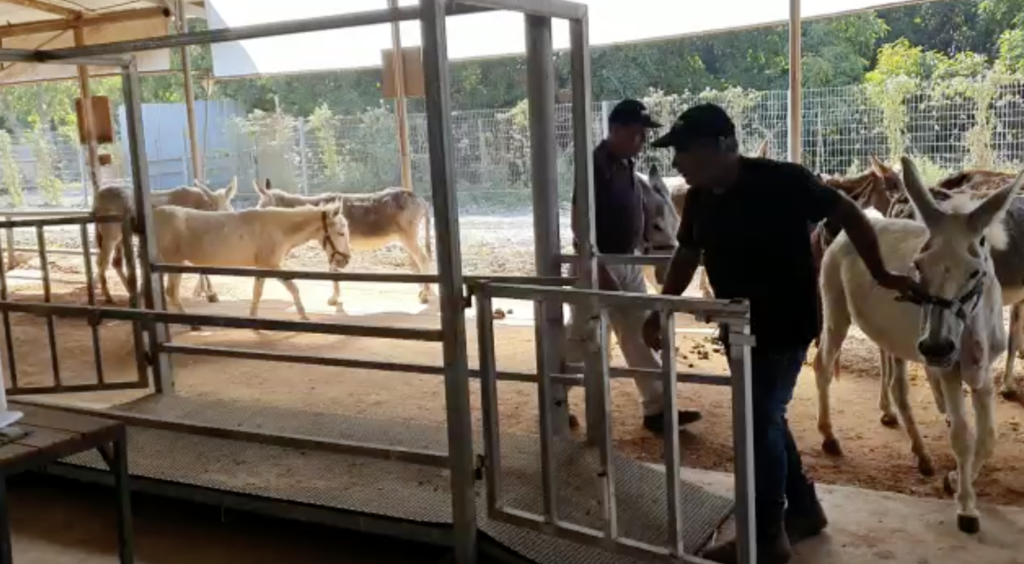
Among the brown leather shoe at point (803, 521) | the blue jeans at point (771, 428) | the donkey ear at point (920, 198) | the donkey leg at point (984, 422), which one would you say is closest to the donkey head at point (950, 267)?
the donkey ear at point (920, 198)

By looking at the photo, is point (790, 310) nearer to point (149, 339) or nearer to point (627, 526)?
point (627, 526)

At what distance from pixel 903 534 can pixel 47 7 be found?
37.9ft

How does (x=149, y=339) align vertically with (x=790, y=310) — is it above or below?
below

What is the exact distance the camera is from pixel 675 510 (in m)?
2.95

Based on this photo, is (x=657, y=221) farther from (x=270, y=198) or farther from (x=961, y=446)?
(x=270, y=198)

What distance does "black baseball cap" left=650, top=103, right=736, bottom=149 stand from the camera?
334 cm

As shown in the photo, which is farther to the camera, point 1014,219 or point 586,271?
point 1014,219

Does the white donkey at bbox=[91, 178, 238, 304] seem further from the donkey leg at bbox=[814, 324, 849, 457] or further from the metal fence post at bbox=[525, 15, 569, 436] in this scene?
the donkey leg at bbox=[814, 324, 849, 457]

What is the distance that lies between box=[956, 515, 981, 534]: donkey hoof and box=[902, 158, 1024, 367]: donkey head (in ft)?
2.38

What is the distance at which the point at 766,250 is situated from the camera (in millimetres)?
3383

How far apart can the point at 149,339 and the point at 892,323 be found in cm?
431

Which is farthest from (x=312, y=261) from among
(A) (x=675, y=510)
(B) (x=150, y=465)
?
(A) (x=675, y=510)

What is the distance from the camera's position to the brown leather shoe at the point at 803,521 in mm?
3887

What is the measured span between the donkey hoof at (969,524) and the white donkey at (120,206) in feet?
31.2
